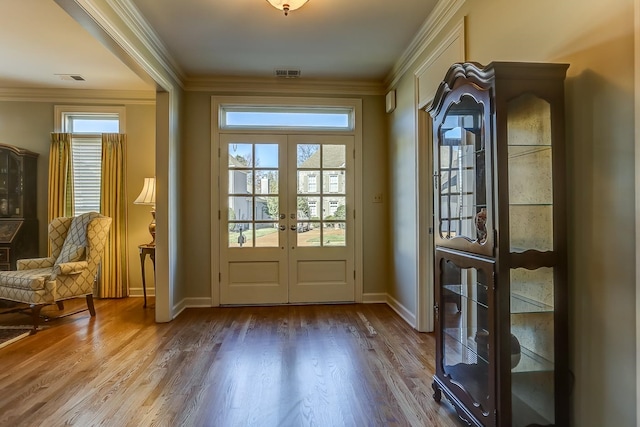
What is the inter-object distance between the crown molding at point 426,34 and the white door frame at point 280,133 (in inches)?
27.1

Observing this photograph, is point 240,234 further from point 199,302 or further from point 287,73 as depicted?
point 287,73

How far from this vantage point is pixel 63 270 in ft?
11.1

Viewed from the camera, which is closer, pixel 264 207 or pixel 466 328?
pixel 466 328

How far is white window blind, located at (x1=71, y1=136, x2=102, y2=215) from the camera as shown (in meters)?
4.52

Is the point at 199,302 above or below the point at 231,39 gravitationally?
below

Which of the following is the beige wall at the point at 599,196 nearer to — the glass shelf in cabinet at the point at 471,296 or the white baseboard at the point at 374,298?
the glass shelf in cabinet at the point at 471,296

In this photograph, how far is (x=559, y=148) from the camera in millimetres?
1480

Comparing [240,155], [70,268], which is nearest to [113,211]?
[70,268]

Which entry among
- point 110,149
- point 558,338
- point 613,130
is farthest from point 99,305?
point 613,130

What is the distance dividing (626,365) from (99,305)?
4.78m

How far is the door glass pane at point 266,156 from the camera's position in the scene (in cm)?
414

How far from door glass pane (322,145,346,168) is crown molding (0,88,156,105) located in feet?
7.91

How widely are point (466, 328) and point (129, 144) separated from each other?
14.8ft

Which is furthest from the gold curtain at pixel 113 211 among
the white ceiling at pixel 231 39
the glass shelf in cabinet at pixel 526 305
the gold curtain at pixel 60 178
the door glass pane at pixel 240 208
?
the glass shelf in cabinet at pixel 526 305
